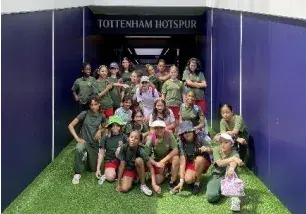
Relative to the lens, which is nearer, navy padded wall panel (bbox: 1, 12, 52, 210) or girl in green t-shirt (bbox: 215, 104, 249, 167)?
navy padded wall panel (bbox: 1, 12, 52, 210)

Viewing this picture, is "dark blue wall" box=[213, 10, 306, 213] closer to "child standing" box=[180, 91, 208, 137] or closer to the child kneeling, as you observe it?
"child standing" box=[180, 91, 208, 137]

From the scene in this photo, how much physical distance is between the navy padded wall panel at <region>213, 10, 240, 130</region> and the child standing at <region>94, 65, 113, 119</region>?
188cm

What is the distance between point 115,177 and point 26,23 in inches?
84.2

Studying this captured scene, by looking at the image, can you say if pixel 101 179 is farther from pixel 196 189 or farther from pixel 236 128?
pixel 236 128

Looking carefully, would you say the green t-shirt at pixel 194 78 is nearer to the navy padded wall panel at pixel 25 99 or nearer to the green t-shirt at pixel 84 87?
the green t-shirt at pixel 84 87

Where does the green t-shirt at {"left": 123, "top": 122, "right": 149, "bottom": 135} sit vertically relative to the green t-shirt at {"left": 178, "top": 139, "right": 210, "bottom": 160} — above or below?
above

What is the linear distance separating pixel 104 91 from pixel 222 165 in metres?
3.16

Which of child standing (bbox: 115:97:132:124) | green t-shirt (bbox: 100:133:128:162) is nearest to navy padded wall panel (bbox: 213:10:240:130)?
child standing (bbox: 115:97:132:124)

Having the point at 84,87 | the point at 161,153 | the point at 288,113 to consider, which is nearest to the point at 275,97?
the point at 288,113

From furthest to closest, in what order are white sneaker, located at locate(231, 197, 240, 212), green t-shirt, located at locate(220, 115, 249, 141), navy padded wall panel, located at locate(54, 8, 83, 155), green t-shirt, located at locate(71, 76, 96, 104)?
green t-shirt, located at locate(71, 76, 96, 104), navy padded wall panel, located at locate(54, 8, 83, 155), green t-shirt, located at locate(220, 115, 249, 141), white sneaker, located at locate(231, 197, 240, 212)

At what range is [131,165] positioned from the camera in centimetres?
744

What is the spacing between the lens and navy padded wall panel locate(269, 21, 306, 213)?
6227 mm

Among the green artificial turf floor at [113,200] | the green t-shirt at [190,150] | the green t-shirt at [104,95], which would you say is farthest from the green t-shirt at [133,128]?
the green t-shirt at [104,95]

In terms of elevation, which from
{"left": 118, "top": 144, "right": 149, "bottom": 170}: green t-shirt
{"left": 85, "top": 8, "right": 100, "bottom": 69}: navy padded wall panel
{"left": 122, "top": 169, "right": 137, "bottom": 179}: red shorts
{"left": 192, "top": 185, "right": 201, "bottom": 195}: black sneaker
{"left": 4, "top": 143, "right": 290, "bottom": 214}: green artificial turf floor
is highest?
{"left": 85, "top": 8, "right": 100, "bottom": 69}: navy padded wall panel
